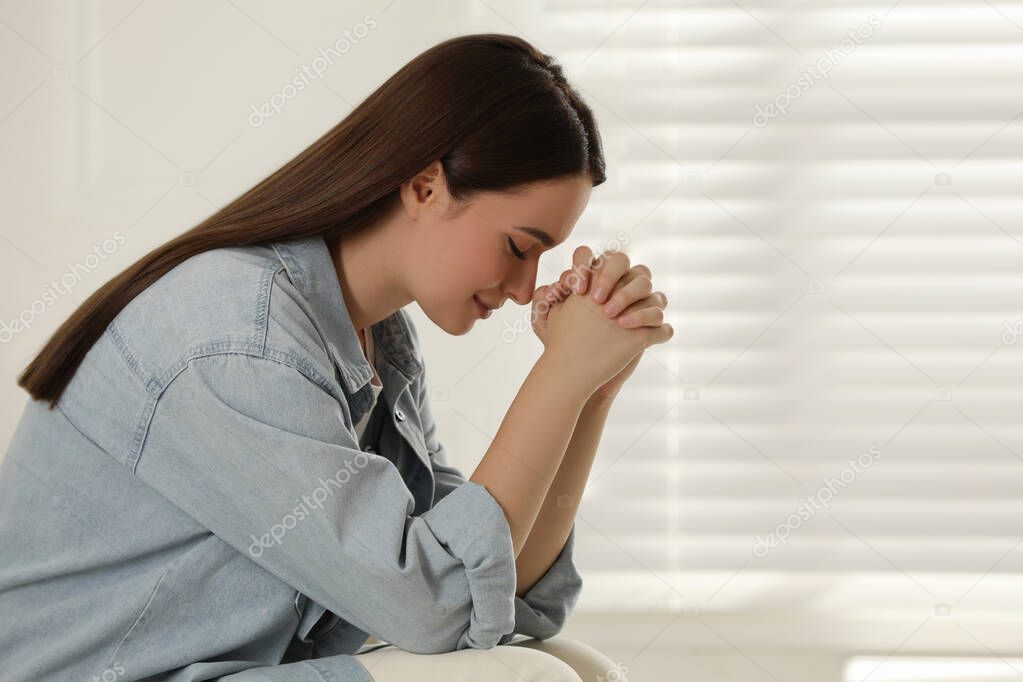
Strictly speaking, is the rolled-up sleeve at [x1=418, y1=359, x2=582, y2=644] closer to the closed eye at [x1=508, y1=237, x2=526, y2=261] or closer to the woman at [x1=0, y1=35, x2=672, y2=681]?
the woman at [x1=0, y1=35, x2=672, y2=681]

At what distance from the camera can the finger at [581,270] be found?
1104mm

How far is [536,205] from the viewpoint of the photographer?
107 cm

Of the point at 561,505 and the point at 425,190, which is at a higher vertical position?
the point at 425,190

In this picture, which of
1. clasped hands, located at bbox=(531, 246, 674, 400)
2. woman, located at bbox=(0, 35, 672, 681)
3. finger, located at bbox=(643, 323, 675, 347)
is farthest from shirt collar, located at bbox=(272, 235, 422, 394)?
finger, located at bbox=(643, 323, 675, 347)

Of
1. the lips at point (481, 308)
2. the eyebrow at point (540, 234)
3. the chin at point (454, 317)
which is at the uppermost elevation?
the eyebrow at point (540, 234)

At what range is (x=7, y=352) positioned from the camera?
1961 millimetres

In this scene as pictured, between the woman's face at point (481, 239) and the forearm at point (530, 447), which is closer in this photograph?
the forearm at point (530, 447)

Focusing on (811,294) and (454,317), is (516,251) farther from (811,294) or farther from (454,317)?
(811,294)

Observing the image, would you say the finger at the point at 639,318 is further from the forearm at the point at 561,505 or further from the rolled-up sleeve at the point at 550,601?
the rolled-up sleeve at the point at 550,601

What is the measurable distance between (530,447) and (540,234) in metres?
0.24

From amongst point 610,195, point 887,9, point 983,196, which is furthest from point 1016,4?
point 610,195

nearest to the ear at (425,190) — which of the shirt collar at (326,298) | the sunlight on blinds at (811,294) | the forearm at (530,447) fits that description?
the shirt collar at (326,298)

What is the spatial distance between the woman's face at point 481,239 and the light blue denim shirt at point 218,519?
0.54ft

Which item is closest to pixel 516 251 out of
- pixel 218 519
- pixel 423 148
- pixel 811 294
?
pixel 423 148
